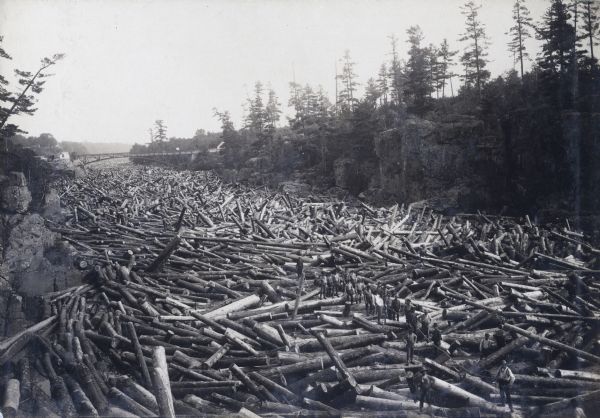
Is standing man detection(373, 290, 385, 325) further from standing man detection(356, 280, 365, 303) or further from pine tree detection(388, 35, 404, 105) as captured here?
pine tree detection(388, 35, 404, 105)

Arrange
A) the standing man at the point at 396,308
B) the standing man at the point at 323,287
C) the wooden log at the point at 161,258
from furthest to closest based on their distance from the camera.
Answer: the wooden log at the point at 161,258, the standing man at the point at 323,287, the standing man at the point at 396,308

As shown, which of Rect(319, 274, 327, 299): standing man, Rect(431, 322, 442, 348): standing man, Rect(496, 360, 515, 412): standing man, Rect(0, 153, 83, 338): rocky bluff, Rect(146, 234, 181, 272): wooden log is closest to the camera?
Rect(496, 360, 515, 412): standing man

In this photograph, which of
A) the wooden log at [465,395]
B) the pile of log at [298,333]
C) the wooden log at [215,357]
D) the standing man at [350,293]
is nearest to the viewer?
the wooden log at [465,395]

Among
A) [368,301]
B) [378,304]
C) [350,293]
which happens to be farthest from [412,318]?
[350,293]

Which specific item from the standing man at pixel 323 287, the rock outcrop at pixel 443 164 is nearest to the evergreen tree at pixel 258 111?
the rock outcrop at pixel 443 164

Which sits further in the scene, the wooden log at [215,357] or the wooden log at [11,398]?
the wooden log at [215,357]

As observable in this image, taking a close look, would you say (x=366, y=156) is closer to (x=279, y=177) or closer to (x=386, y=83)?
(x=279, y=177)

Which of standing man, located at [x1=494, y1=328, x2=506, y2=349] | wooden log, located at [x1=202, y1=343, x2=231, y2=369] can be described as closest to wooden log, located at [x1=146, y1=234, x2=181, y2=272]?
wooden log, located at [x1=202, y1=343, x2=231, y2=369]

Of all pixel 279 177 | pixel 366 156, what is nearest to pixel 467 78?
pixel 366 156

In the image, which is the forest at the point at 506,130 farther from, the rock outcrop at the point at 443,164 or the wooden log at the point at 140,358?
the wooden log at the point at 140,358
